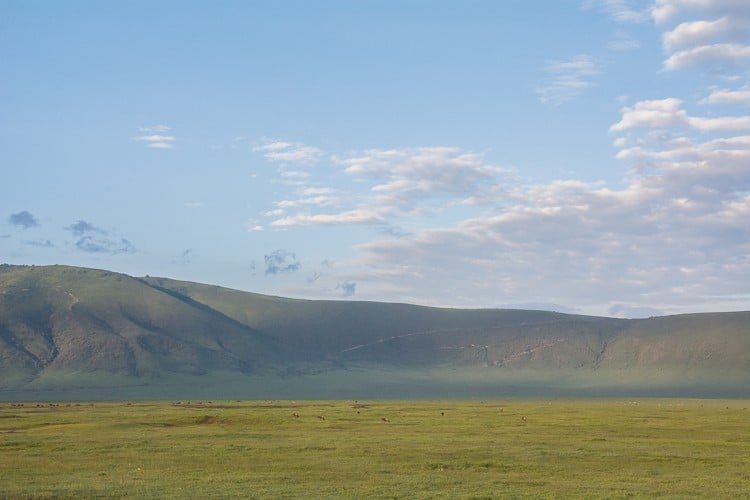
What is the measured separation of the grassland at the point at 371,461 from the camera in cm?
3600

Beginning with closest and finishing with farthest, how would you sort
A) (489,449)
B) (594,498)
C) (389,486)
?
(594,498)
(389,486)
(489,449)

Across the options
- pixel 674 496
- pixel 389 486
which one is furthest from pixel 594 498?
pixel 389 486

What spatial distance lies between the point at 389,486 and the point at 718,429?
1775 inches

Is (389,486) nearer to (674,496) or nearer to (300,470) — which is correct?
(300,470)

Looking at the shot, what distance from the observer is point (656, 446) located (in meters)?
55.3

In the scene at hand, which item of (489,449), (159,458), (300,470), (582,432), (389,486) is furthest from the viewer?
(582,432)

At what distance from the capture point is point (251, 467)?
43.8m

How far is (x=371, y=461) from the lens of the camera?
151 feet

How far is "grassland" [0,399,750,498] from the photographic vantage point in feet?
118

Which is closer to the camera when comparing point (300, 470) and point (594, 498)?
point (594, 498)

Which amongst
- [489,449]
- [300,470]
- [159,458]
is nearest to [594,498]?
[300,470]

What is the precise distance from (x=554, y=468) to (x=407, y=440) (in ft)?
50.1

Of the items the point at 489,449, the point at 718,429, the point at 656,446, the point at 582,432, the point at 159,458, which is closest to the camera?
the point at 159,458

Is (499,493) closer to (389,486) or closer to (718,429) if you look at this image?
(389,486)
